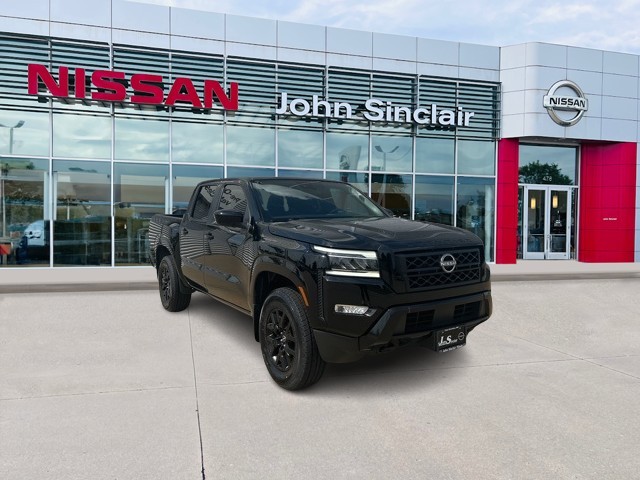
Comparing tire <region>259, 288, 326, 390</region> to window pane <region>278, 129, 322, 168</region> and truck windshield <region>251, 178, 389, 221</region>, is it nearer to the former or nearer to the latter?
truck windshield <region>251, 178, 389, 221</region>

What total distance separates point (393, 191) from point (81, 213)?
8.98m

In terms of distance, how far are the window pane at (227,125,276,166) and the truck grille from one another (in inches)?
401

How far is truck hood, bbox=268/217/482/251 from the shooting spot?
3721 millimetres

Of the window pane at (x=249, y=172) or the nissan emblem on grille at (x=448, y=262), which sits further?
the window pane at (x=249, y=172)

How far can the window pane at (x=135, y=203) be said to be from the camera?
12.8 m

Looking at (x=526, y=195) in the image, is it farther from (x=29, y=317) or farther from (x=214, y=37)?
(x=29, y=317)

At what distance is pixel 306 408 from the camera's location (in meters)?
3.62

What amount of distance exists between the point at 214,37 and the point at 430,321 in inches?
464

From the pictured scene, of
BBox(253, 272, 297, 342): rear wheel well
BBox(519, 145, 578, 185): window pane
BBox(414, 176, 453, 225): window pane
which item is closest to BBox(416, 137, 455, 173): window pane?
BBox(414, 176, 453, 225): window pane

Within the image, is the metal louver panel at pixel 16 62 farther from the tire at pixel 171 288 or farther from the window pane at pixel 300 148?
the tire at pixel 171 288

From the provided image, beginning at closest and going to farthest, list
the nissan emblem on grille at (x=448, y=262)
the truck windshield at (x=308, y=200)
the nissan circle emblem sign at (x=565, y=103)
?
the nissan emblem on grille at (x=448, y=262) → the truck windshield at (x=308, y=200) → the nissan circle emblem sign at (x=565, y=103)

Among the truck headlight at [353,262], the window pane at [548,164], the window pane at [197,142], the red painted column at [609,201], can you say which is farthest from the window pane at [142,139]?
the red painted column at [609,201]

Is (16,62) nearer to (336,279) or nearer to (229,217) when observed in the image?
(229,217)

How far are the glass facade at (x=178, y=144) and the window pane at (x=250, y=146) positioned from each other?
29 mm
